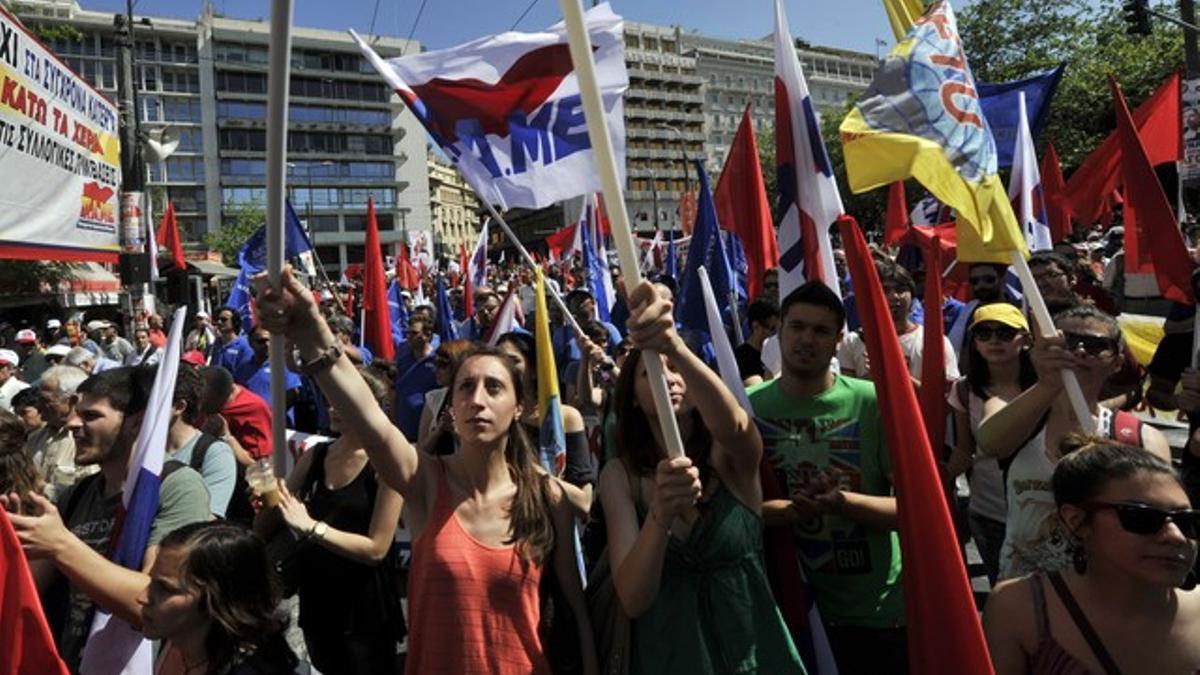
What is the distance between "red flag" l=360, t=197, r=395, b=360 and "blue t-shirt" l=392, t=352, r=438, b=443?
4.80 ft

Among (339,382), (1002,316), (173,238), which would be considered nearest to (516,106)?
(339,382)

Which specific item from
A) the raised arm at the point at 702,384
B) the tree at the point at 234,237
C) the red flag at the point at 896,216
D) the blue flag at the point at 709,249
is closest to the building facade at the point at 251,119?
the tree at the point at 234,237

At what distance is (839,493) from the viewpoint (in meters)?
2.55

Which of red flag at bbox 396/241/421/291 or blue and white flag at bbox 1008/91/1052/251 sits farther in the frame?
red flag at bbox 396/241/421/291

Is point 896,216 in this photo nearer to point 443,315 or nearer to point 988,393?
point 443,315

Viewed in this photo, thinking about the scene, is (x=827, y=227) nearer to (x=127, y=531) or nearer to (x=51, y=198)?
(x=127, y=531)

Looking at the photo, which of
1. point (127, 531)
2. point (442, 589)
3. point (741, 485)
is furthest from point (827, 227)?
point (127, 531)

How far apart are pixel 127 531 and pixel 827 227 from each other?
2.99m

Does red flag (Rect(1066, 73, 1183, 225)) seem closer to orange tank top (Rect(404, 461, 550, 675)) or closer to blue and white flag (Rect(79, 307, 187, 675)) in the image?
orange tank top (Rect(404, 461, 550, 675))

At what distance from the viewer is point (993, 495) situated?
132 inches

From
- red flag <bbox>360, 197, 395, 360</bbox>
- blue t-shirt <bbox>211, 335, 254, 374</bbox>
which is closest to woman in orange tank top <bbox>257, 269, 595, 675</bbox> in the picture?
red flag <bbox>360, 197, 395, 360</bbox>

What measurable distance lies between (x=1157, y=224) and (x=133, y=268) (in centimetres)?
967

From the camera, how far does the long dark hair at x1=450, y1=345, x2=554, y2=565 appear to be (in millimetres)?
2379

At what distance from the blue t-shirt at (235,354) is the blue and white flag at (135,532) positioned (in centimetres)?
522
